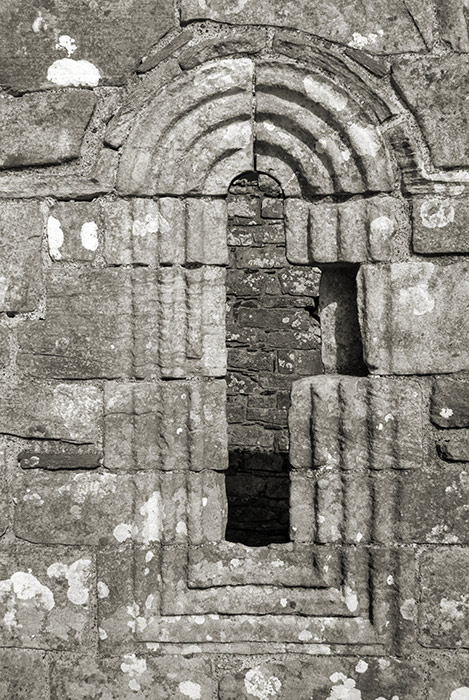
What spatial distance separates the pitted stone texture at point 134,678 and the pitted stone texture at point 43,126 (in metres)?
2.02

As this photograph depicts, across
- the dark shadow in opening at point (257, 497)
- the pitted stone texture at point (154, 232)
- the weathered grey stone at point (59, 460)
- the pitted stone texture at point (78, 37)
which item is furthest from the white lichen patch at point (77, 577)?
the dark shadow in opening at point (257, 497)

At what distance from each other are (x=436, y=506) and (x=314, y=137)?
153 centimetres

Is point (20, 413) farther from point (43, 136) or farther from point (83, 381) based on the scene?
point (43, 136)

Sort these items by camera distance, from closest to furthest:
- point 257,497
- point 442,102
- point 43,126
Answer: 1. point 442,102
2. point 43,126
3. point 257,497

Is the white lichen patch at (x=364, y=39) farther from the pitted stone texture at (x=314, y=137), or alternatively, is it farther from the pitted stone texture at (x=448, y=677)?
the pitted stone texture at (x=448, y=677)

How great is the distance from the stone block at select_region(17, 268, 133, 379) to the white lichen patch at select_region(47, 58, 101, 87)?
744 millimetres

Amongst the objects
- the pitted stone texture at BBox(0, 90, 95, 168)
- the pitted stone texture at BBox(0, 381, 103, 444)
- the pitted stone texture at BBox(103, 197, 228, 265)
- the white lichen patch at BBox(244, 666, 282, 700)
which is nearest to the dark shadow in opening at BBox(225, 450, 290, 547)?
the white lichen patch at BBox(244, 666, 282, 700)

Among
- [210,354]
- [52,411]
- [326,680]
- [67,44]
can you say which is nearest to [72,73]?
[67,44]

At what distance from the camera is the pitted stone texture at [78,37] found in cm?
305

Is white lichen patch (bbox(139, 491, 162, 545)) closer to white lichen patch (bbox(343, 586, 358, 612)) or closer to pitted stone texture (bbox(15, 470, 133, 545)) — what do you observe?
pitted stone texture (bbox(15, 470, 133, 545))

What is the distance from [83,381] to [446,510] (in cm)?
152

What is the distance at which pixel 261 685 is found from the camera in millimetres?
3055

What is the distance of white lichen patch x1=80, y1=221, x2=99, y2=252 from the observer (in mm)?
3072

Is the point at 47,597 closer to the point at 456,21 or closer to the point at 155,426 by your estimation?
the point at 155,426
